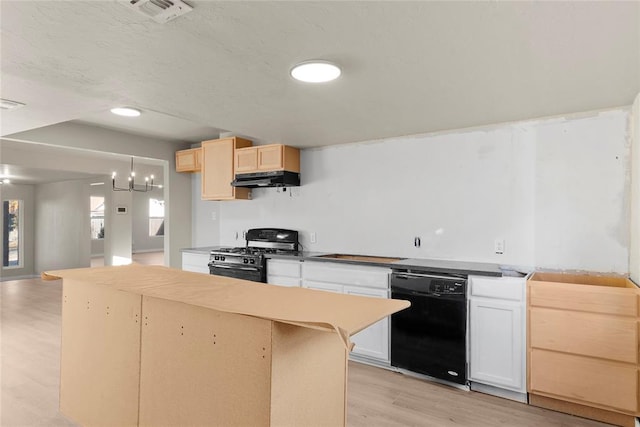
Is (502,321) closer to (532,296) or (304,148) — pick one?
(532,296)

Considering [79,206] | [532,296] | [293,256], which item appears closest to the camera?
[532,296]

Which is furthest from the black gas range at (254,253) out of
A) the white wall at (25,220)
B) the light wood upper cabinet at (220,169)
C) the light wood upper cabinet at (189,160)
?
the white wall at (25,220)

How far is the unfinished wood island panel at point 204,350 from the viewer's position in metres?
1.30

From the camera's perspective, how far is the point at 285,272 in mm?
3816

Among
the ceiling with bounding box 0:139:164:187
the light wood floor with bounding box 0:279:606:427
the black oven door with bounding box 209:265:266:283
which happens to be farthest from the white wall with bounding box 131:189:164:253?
the light wood floor with bounding box 0:279:606:427

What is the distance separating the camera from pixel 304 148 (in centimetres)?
439

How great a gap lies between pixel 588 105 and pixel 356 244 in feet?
7.73

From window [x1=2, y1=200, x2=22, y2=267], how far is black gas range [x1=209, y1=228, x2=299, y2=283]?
718cm

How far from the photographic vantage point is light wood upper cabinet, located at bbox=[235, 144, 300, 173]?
4.20 m

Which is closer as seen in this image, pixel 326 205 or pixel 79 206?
pixel 326 205

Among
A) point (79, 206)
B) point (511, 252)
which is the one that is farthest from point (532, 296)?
point (79, 206)

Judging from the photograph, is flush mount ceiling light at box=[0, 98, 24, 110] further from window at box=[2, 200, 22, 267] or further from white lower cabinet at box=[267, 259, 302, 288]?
window at box=[2, 200, 22, 267]

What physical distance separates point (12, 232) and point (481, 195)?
10.4m

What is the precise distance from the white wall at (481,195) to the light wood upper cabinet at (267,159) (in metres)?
0.20
